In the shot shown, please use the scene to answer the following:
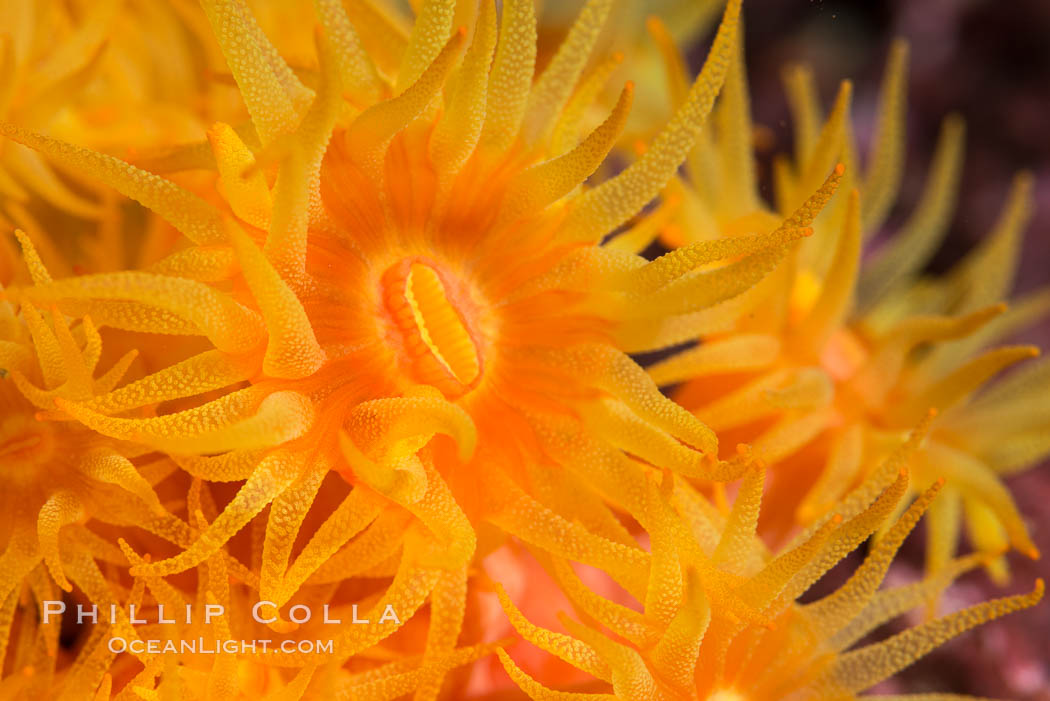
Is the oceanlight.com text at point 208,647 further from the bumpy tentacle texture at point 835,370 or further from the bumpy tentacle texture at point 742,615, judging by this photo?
the bumpy tentacle texture at point 835,370

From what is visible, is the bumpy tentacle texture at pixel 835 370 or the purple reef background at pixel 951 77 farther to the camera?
the purple reef background at pixel 951 77

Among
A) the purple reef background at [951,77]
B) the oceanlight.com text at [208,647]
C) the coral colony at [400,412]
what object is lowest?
the oceanlight.com text at [208,647]

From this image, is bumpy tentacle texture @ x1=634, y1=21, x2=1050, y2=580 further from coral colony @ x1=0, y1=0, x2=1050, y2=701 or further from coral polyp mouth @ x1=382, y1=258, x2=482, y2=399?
coral polyp mouth @ x1=382, y1=258, x2=482, y2=399

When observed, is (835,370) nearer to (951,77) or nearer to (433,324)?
(433,324)

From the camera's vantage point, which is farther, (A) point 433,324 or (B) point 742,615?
(A) point 433,324

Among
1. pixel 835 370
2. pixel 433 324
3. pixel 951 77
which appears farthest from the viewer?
pixel 951 77

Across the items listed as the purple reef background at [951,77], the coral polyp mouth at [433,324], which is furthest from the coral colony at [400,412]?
the purple reef background at [951,77]

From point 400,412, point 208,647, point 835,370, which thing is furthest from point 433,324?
point 835,370

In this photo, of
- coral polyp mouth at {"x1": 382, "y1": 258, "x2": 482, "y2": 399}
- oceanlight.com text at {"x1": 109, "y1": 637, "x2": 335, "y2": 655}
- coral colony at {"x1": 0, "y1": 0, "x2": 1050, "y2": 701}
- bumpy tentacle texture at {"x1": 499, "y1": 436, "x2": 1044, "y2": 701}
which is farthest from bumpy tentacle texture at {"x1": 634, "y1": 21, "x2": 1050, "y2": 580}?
oceanlight.com text at {"x1": 109, "y1": 637, "x2": 335, "y2": 655}
